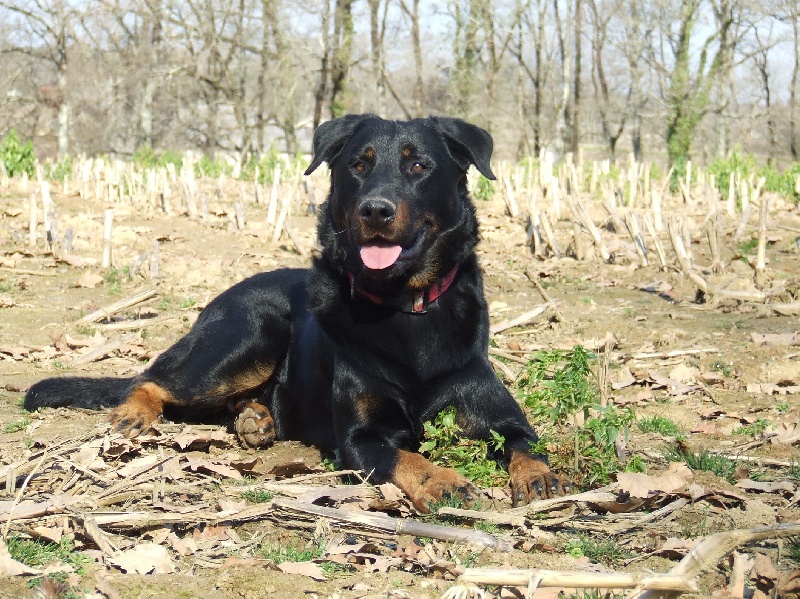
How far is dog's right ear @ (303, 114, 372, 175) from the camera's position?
4582mm

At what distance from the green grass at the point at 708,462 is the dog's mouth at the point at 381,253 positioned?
1.61 metres

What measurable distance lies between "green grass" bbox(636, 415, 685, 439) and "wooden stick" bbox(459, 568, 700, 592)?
2.74 m

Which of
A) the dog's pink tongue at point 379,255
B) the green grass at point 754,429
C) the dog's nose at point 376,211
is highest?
the dog's nose at point 376,211

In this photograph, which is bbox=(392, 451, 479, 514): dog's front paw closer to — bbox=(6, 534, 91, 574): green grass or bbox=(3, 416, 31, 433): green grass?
bbox=(6, 534, 91, 574): green grass

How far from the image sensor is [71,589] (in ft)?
8.41

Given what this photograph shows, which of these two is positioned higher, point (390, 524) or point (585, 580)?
point (585, 580)

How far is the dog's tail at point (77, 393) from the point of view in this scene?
5129 mm

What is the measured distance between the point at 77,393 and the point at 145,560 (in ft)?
8.59

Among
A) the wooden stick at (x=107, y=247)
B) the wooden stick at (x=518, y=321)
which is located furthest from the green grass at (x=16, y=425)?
the wooden stick at (x=107, y=247)

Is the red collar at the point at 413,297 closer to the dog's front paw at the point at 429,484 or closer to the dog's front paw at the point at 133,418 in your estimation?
the dog's front paw at the point at 429,484

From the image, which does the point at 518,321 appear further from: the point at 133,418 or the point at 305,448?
the point at 133,418

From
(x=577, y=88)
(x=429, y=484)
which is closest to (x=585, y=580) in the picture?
(x=429, y=484)

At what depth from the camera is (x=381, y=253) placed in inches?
162

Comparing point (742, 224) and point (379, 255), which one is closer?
point (379, 255)
